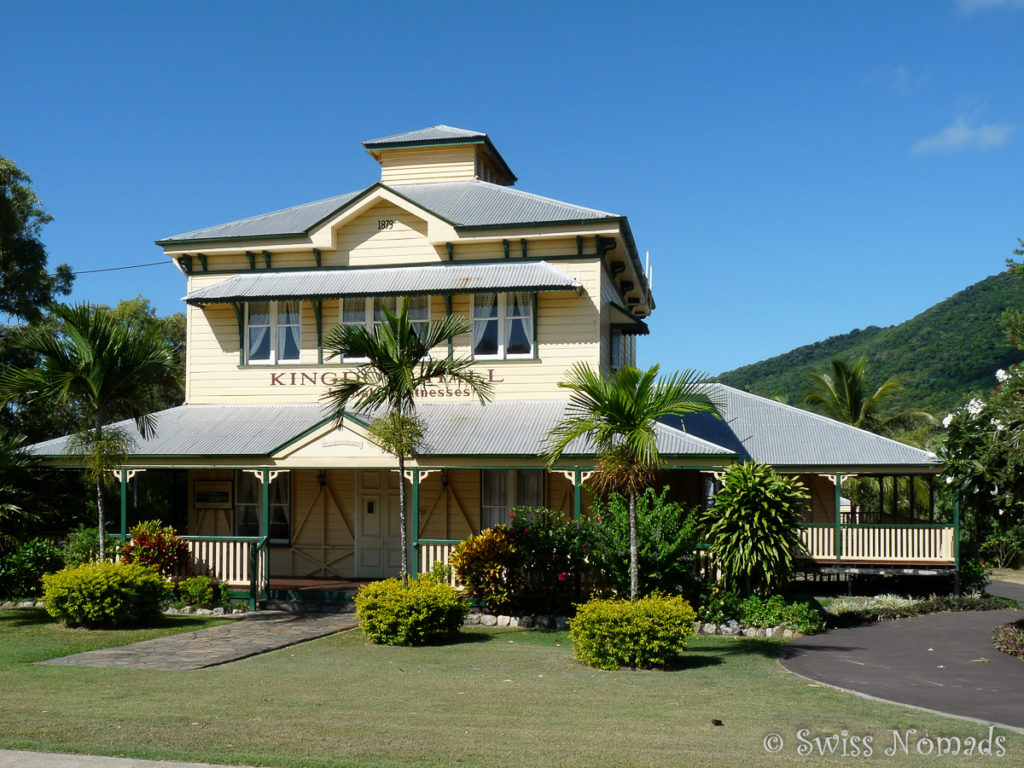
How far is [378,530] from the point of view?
21.0m

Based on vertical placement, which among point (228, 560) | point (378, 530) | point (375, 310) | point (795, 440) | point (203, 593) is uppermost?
point (375, 310)

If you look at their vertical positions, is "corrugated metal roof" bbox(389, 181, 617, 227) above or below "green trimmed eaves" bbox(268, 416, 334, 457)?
above

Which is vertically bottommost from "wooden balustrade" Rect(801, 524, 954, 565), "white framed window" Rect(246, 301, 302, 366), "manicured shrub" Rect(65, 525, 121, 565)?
"wooden balustrade" Rect(801, 524, 954, 565)

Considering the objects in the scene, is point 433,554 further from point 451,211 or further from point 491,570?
point 451,211

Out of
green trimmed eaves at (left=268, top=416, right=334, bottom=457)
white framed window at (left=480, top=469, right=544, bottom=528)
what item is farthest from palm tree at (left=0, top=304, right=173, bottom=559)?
white framed window at (left=480, top=469, right=544, bottom=528)

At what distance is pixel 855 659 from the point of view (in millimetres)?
14023

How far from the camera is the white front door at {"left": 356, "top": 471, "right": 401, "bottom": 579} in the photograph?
2083 cm

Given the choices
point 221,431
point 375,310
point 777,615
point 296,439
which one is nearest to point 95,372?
point 296,439

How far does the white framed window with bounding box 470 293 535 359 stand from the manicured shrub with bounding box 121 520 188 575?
7.09m

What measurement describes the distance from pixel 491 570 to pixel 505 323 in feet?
19.5

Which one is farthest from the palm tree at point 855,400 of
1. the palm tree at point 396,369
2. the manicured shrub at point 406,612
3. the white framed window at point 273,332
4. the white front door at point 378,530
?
the manicured shrub at point 406,612

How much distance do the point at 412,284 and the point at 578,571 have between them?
7224mm

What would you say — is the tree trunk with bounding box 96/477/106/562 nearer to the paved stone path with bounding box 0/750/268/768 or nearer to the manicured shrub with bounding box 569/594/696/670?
the manicured shrub with bounding box 569/594/696/670

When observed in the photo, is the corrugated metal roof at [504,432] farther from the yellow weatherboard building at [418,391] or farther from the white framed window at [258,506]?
the white framed window at [258,506]
